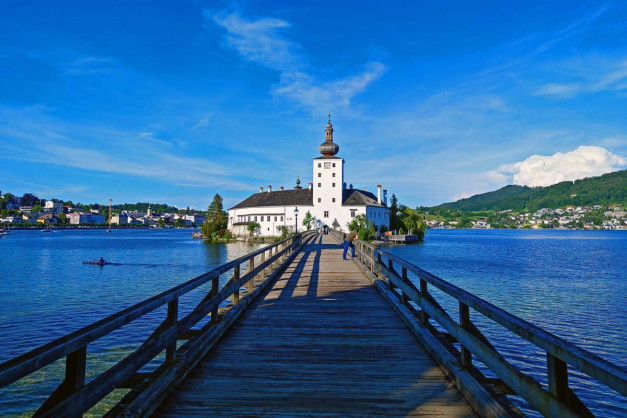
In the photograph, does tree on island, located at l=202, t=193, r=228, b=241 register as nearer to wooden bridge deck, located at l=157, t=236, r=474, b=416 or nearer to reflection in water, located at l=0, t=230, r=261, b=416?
reflection in water, located at l=0, t=230, r=261, b=416

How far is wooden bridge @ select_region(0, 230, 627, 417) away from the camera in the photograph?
2.85 metres

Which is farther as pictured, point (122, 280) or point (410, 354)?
point (122, 280)

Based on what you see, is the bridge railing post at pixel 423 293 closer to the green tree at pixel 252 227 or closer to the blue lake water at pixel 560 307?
the blue lake water at pixel 560 307

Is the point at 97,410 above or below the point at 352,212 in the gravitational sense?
below

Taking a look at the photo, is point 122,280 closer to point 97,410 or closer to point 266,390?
point 97,410

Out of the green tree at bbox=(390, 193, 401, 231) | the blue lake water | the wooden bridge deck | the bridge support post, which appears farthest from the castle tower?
the bridge support post

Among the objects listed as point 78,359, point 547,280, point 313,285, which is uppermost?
point 78,359

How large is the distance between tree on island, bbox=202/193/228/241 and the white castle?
4.68 meters

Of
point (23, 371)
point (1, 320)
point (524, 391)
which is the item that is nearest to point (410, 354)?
point (524, 391)

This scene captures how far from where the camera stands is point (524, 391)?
3340 millimetres

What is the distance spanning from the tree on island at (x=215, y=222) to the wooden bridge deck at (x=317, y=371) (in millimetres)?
83991

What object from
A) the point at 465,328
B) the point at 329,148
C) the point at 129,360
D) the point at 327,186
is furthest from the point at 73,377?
the point at 329,148

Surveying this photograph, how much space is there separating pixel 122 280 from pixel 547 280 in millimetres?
30883

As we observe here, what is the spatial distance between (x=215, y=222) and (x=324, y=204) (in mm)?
26268
